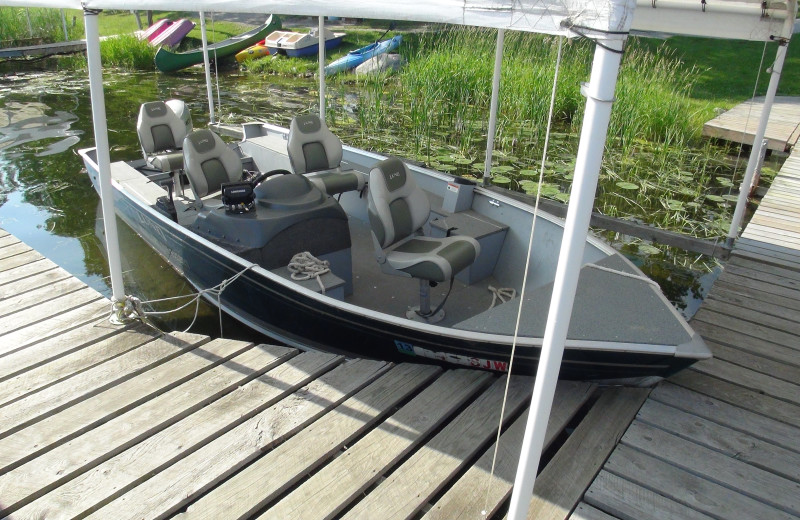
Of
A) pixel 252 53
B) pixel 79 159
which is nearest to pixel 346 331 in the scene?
pixel 79 159

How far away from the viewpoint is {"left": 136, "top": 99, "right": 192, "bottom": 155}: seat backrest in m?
5.80

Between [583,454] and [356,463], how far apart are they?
995 mm

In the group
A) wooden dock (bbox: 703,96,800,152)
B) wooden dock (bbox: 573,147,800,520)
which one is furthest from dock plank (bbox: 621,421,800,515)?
wooden dock (bbox: 703,96,800,152)

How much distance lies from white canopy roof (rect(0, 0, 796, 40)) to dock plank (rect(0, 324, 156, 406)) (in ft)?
5.59

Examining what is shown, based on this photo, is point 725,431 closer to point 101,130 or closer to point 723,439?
point 723,439

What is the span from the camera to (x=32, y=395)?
9.48ft

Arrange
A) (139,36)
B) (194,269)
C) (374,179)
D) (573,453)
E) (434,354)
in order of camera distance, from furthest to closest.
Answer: (139,36)
(194,269)
(374,179)
(434,354)
(573,453)

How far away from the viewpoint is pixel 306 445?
8.55 ft

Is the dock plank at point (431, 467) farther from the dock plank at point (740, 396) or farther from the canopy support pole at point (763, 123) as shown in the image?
the canopy support pole at point (763, 123)

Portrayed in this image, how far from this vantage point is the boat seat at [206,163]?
453 cm

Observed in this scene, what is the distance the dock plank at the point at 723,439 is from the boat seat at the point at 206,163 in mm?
3366

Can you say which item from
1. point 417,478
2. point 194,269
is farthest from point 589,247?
point 194,269

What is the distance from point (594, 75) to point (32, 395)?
2.88 metres

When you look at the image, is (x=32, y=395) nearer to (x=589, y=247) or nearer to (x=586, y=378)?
(x=586, y=378)
